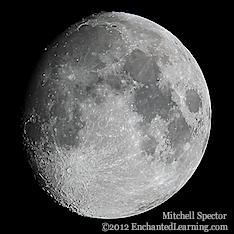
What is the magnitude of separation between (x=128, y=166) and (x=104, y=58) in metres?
0.76

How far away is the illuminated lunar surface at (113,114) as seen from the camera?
2.97 meters

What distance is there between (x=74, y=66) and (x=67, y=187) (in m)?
0.88

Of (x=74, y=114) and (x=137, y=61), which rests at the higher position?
(x=137, y=61)

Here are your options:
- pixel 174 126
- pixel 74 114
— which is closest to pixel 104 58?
pixel 74 114

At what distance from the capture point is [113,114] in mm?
2955

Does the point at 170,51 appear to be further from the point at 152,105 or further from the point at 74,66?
the point at 74,66

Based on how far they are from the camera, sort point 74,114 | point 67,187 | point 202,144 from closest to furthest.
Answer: point 74,114, point 67,187, point 202,144

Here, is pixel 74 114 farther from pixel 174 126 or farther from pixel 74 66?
pixel 174 126

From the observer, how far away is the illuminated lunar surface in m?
2.97

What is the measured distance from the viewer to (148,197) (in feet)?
10.8

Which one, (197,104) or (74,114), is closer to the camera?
(74,114)

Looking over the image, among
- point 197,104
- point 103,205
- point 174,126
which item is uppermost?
point 197,104

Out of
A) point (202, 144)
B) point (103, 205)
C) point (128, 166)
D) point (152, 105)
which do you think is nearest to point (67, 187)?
point (103, 205)

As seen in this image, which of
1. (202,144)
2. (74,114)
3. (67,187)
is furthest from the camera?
(202,144)
